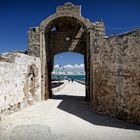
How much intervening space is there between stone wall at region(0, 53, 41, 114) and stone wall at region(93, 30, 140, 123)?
4.36m

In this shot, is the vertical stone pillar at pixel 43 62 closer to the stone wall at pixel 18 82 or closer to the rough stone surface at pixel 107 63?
the rough stone surface at pixel 107 63

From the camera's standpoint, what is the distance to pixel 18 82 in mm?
12477

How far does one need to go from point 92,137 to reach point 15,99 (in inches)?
229

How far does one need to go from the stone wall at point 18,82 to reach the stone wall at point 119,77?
4360 mm

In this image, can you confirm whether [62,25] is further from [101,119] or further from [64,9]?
[101,119]

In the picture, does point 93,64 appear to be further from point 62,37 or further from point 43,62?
point 62,37

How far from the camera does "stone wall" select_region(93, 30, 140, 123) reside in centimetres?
964

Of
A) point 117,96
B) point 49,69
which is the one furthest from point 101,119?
point 49,69

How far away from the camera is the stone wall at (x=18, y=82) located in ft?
35.0

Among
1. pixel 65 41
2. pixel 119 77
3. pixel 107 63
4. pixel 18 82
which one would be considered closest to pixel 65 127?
pixel 119 77

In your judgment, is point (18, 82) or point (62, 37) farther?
point (62, 37)

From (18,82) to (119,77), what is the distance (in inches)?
223

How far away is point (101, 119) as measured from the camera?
1048 centimetres

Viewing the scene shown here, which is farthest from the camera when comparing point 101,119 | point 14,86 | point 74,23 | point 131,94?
point 74,23
